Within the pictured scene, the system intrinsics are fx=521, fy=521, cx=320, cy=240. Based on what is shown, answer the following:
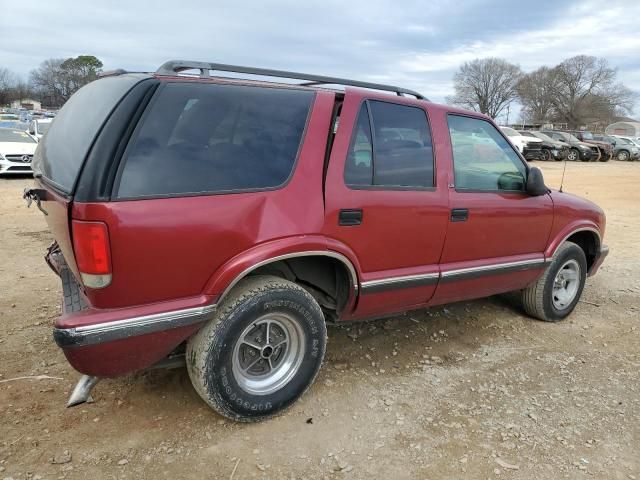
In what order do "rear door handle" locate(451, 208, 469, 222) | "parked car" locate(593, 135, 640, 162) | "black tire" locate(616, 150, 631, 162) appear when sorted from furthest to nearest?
"black tire" locate(616, 150, 631, 162) → "parked car" locate(593, 135, 640, 162) → "rear door handle" locate(451, 208, 469, 222)

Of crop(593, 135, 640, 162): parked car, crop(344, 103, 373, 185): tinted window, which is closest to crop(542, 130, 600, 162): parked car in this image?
crop(593, 135, 640, 162): parked car

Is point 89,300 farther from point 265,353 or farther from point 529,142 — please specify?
point 529,142

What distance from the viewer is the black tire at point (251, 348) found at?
269 centimetres

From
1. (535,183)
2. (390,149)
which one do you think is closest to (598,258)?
(535,183)

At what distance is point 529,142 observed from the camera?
26.7 m

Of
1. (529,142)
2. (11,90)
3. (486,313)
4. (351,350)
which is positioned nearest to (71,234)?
(351,350)

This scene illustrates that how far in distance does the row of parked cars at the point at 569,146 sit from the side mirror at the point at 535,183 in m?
22.5

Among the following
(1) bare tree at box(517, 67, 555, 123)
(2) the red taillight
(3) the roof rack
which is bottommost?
(2) the red taillight

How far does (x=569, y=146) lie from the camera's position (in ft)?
98.3

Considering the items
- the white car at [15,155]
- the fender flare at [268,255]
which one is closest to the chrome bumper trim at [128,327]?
the fender flare at [268,255]

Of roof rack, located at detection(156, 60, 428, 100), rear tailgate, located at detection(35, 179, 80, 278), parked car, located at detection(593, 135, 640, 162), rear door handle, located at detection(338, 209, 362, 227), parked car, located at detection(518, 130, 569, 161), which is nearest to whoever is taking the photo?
rear tailgate, located at detection(35, 179, 80, 278)

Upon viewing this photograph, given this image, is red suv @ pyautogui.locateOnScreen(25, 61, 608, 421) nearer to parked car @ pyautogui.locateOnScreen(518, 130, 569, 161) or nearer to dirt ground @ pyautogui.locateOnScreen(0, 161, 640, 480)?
dirt ground @ pyautogui.locateOnScreen(0, 161, 640, 480)

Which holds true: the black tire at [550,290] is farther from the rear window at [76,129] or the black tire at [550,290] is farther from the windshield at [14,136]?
the windshield at [14,136]

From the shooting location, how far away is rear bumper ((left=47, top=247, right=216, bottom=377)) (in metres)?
2.37
